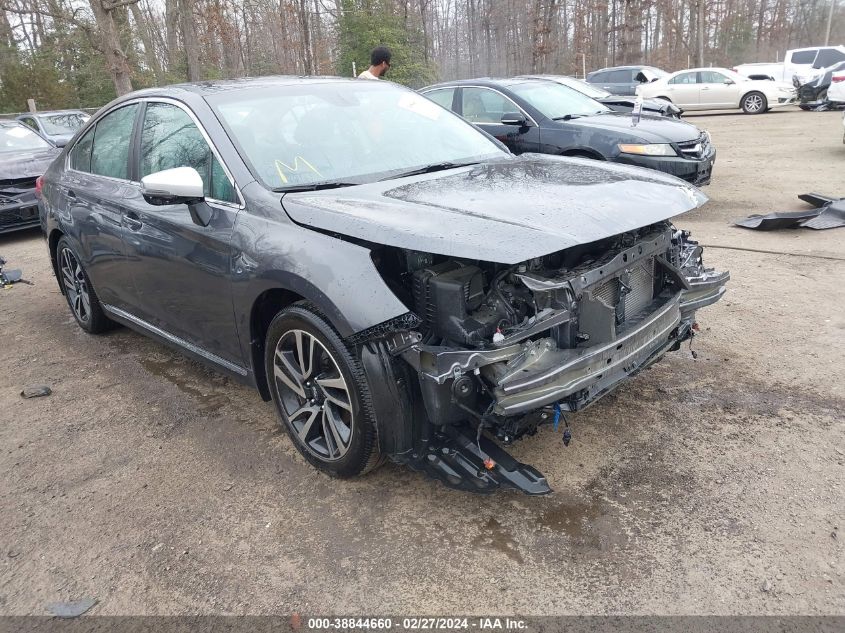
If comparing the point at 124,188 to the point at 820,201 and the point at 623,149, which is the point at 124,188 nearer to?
the point at 623,149

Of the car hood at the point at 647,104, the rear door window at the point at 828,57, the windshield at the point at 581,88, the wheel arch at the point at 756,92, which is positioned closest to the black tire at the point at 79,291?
the windshield at the point at 581,88

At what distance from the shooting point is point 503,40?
55.0 m

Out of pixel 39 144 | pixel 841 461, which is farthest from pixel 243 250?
pixel 39 144

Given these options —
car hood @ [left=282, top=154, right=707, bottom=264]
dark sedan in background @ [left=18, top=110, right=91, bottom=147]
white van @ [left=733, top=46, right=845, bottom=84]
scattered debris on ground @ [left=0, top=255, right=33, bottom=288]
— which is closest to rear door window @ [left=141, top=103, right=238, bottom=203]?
car hood @ [left=282, top=154, right=707, bottom=264]

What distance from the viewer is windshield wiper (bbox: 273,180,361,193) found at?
312 cm

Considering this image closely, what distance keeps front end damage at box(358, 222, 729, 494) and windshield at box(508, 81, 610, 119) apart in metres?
5.88

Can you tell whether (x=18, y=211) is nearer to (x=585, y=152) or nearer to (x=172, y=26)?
(x=585, y=152)

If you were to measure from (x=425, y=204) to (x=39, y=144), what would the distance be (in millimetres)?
9853

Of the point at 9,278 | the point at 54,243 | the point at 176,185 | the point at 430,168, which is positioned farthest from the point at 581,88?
the point at 176,185

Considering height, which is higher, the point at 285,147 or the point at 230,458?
the point at 285,147

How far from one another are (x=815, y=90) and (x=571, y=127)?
16.5 m

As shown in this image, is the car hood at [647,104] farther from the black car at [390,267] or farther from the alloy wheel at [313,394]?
the alloy wheel at [313,394]

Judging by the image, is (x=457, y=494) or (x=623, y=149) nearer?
(x=457, y=494)

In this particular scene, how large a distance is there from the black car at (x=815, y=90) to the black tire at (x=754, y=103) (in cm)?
100
